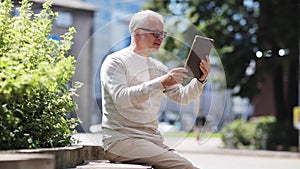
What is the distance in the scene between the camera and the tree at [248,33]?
65.5 ft

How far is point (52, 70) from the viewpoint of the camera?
2918 mm

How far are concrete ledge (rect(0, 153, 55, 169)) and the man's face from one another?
103 cm

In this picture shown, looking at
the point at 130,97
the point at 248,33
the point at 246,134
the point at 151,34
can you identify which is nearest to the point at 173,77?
the point at 130,97

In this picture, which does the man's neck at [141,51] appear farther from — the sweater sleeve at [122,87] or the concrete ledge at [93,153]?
the concrete ledge at [93,153]

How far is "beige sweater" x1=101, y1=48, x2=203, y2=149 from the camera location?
3346 millimetres

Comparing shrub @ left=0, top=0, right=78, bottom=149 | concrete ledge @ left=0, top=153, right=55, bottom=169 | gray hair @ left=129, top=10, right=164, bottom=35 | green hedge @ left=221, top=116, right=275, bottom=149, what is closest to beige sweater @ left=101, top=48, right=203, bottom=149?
gray hair @ left=129, top=10, right=164, bottom=35

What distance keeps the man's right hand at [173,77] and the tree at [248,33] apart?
16742mm


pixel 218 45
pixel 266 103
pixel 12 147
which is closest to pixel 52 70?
pixel 12 147

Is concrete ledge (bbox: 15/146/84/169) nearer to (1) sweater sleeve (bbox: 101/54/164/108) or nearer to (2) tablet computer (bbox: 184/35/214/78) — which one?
(1) sweater sleeve (bbox: 101/54/164/108)

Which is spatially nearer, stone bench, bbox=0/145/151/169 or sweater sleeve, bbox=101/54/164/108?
stone bench, bbox=0/145/151/169

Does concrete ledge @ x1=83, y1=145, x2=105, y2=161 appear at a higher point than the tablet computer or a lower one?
lower

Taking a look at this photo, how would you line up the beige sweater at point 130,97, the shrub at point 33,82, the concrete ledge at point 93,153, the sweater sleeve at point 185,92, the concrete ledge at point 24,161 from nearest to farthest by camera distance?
1. the concrete ledge at point 24,161
2. the shrub at point 33,82
3. the beige sweater at point 130,97
4. the sweater sleeve at point 185,92
5. the concrete ledge at point 93,153

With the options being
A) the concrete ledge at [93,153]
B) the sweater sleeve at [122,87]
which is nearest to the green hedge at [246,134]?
the concrete ledge at [93,153]

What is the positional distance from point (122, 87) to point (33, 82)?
627 millimetres
